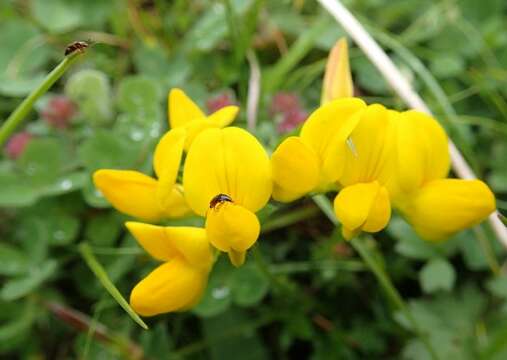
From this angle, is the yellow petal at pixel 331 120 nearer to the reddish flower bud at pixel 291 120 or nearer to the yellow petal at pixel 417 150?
the yellow petal at pixel 417 150

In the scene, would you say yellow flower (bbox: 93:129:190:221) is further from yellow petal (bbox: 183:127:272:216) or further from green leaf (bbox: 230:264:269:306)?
green leaf (bbox: 230:264:269:306)

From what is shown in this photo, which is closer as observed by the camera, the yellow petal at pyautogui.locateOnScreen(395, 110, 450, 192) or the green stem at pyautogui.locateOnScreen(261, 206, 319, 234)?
the yellow petal at pyautogui.locateOnScreen(395, 110, 450, 192)

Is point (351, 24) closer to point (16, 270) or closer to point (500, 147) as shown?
point (500, 147)

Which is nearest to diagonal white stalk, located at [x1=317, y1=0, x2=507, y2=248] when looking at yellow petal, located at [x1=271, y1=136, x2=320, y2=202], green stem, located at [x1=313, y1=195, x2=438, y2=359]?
green stem, located at [x1=313, y1=195, x2=438, y2=359]

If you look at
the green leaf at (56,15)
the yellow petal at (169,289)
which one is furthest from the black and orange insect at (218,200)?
the green leaf at (56,15)

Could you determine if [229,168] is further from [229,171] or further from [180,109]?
[180,109]

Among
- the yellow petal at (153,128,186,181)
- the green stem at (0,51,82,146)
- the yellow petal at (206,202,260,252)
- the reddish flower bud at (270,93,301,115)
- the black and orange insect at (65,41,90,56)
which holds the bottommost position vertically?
the reddish flower bud at (270,93,301,115)
